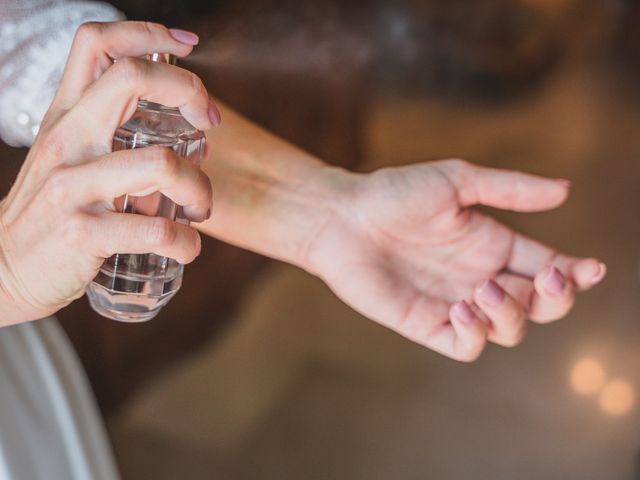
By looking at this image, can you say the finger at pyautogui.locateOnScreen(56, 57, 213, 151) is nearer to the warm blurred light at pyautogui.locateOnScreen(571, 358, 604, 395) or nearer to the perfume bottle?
the perfume bottle

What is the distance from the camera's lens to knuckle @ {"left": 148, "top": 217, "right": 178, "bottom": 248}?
453 mm

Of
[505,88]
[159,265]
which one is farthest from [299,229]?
[505,88]

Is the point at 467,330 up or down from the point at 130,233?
down

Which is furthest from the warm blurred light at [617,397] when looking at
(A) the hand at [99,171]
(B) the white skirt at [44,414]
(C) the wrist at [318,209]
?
(A) the hand at [99,171]

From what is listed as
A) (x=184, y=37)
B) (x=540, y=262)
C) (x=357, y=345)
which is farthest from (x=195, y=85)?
(x=357, y=345)

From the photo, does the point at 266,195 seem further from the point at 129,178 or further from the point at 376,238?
the point at 129,178

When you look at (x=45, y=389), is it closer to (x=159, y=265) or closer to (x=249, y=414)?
(x=159, y=265)

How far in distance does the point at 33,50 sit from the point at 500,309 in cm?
46

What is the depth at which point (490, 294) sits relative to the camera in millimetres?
641

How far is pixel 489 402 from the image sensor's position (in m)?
1.47

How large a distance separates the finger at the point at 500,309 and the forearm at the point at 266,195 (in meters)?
0.18

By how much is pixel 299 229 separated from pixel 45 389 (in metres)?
0.28

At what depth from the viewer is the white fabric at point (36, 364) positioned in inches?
24.9

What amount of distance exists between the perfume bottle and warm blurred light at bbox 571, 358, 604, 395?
1.15 metres
